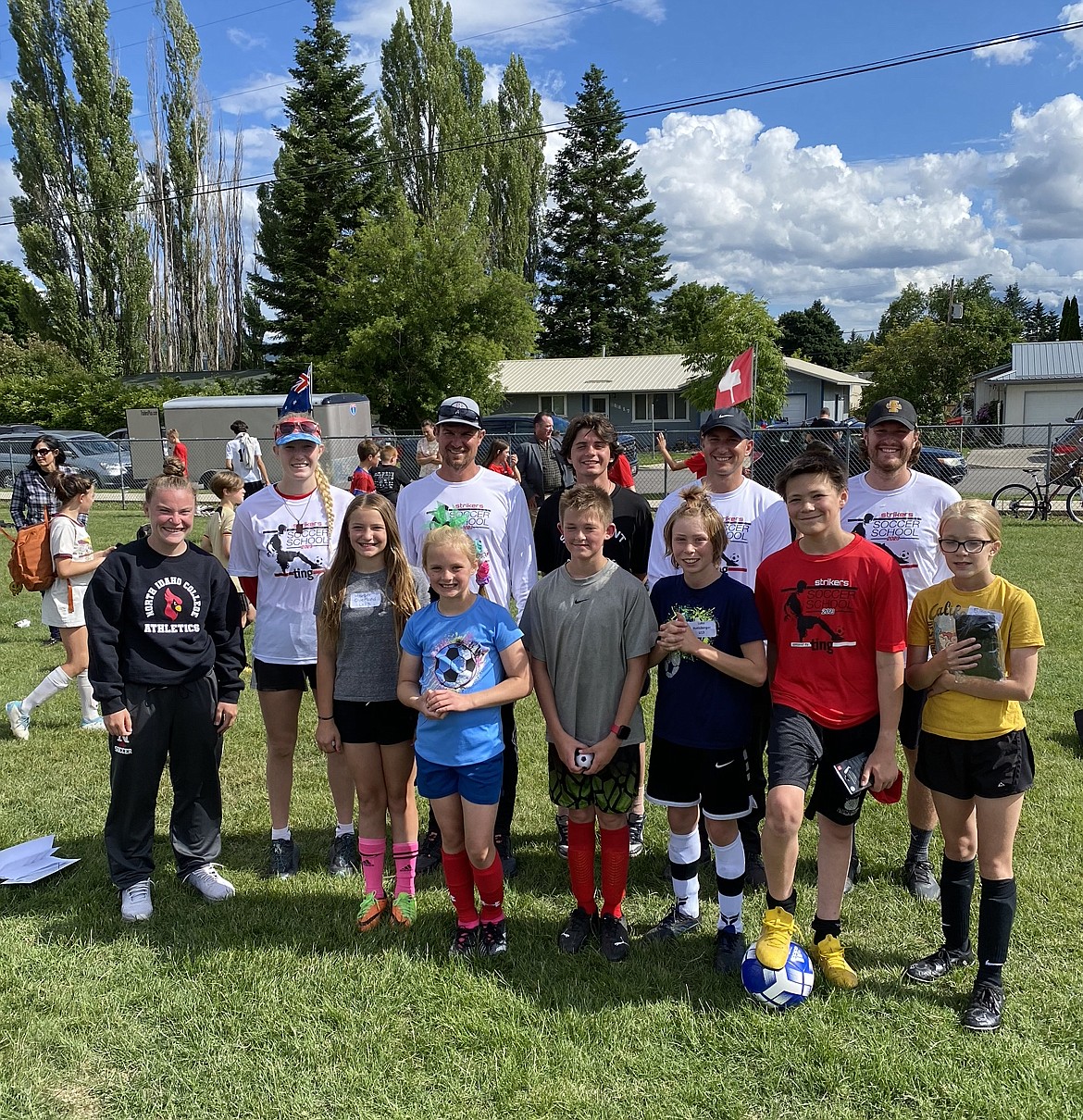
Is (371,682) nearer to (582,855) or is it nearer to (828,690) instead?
(582,855)

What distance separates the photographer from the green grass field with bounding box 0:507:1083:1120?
268 centimetres

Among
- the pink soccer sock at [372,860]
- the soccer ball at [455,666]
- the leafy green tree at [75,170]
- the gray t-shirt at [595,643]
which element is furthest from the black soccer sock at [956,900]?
the leafy green tree at [75,170]

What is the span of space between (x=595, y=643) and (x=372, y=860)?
142 cm

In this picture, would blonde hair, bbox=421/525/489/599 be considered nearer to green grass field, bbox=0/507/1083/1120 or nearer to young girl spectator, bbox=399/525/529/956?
young girl spectator, bbox=399/525/529/956

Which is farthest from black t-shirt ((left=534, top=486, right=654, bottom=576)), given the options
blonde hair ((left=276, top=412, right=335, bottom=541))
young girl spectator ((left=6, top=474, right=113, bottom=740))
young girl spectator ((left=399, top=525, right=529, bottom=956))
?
young girl spectator ((left=6, top=474, right=113, bottom=740))

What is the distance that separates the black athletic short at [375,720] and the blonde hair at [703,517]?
1340mm

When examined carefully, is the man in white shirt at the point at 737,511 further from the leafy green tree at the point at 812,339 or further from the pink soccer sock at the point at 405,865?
the leafy green tree at the point at 812,339

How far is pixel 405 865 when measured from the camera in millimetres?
3744

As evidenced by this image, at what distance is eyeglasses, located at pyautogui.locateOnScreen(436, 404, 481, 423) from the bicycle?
46.6 feet

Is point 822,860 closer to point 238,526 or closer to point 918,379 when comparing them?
point 238,526

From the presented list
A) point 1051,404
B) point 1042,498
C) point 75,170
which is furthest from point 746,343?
point 75,170

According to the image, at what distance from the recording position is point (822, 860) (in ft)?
10.8

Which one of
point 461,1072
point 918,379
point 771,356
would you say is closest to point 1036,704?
point 461,1072

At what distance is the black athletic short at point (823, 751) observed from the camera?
310 cm
